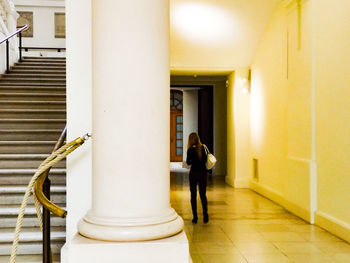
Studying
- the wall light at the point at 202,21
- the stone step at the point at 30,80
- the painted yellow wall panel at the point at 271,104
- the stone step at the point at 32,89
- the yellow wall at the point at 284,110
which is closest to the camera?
the yellow wall at the point at 284,110

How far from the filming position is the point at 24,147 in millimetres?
6195

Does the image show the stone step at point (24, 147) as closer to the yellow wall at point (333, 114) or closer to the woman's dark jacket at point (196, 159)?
the woman's dark jacket at point (196, 159)

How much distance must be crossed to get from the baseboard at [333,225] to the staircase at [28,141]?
Answer: 341 cm

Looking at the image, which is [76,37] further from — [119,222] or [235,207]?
[235,207]

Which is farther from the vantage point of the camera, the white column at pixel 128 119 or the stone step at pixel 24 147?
the stone step at pixel 24 147

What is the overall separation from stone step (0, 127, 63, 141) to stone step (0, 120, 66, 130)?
246mm

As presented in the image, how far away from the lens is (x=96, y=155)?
2264 millimetres

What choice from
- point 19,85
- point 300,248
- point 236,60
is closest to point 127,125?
point 300,248

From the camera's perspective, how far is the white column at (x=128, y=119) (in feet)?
7.18

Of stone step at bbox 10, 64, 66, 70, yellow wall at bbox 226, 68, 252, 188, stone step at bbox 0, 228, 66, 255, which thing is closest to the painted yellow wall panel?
yellow wall at bbox 226, 68, 252, 188

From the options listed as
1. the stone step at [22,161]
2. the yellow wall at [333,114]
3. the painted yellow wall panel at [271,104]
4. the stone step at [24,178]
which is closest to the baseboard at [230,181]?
the painted yellow wall panel at [271,104]

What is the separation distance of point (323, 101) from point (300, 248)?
2.17 meters

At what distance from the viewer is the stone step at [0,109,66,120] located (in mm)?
7164

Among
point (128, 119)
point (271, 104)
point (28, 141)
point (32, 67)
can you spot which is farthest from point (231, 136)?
point (128, 119)
